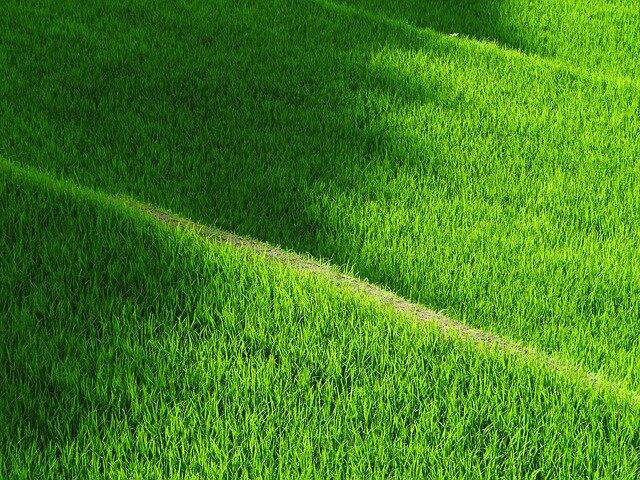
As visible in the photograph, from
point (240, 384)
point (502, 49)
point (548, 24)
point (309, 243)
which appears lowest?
point (309, 243)

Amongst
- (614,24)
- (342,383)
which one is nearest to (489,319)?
(342,383)

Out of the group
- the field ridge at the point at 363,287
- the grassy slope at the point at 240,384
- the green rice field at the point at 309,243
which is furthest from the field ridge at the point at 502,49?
the grassy slope at the point at 240,384

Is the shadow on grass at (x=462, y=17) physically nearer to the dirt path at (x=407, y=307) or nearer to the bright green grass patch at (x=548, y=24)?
the bright green grass patch at (x=548, y=24)

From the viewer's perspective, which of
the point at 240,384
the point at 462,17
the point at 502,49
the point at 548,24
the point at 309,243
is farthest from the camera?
the point at 462,17

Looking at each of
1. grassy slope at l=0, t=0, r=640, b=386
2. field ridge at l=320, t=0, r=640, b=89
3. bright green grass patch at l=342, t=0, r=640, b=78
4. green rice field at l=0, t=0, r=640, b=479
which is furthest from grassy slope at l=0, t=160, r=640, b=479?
bright green grass patch at l=342, t=0, r=640, b=78

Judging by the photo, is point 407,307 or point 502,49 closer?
point 407,307

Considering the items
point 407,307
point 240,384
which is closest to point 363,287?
point 407,307

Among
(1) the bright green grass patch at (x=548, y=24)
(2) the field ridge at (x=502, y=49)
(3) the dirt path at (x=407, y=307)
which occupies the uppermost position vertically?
(1) the bright green grass patch at (x=548, y=24)

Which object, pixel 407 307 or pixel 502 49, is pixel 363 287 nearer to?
pixel 407 307
